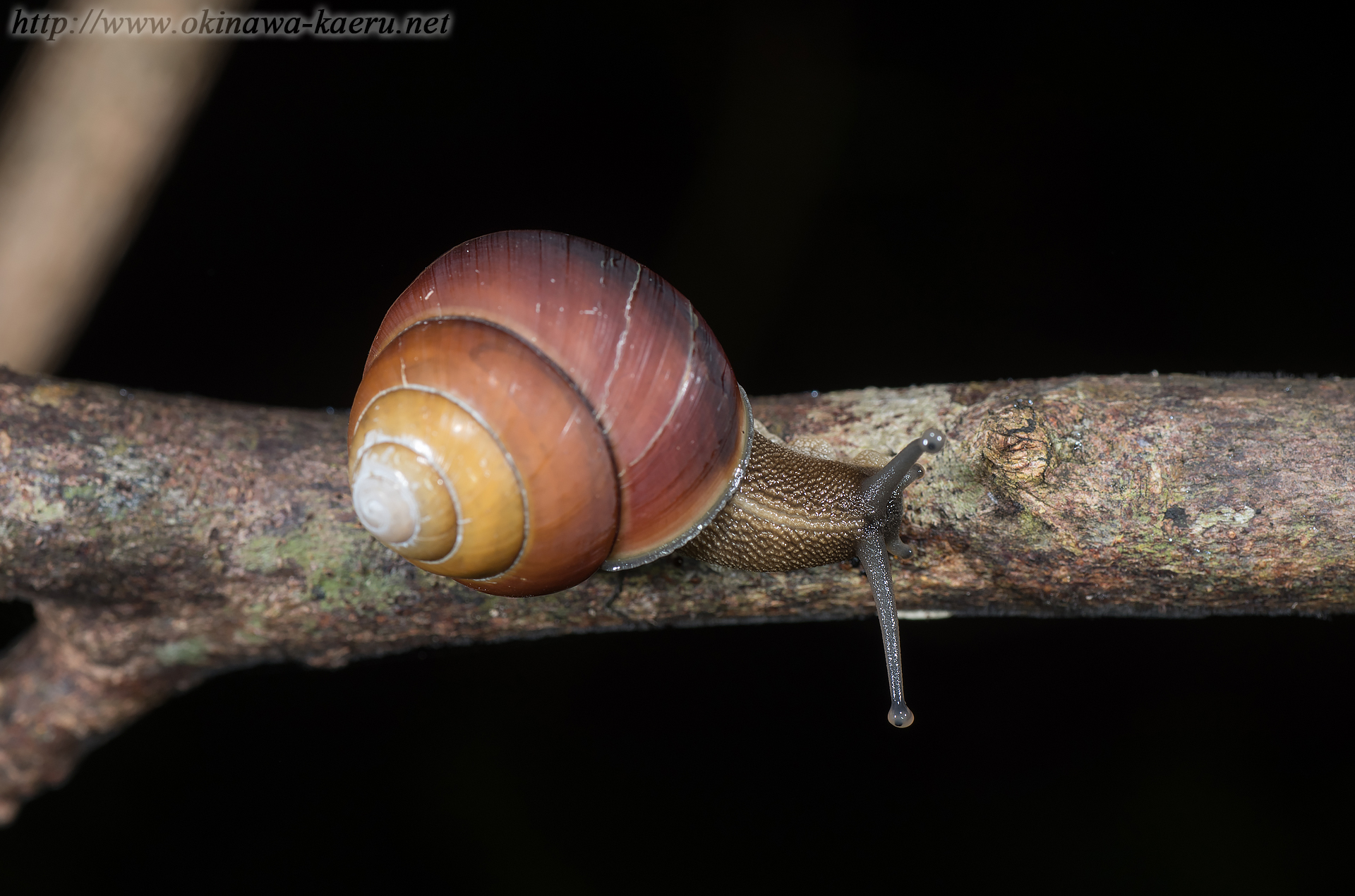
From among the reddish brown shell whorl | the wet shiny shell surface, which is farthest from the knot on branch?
the wet shiny shell surface

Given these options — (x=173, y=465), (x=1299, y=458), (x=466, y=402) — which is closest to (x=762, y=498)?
(x=466, y=402)

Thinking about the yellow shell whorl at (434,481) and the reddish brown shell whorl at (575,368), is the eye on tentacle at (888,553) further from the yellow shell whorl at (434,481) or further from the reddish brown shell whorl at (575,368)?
the yellow shell whorl at (434,481)

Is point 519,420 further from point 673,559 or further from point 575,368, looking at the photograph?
point 673,559

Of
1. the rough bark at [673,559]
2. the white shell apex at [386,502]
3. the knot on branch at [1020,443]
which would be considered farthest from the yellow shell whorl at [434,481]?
the knot on branch at [1020,443]

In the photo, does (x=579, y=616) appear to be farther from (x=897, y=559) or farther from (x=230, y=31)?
(x=230, y=31)

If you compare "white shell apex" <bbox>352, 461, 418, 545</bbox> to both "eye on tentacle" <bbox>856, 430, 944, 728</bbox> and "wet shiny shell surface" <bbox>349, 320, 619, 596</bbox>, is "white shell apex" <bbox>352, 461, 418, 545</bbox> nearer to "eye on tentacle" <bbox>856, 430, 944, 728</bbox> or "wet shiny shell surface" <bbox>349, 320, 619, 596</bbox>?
"wet shiny shell surface" <bbox>349, 320, 619, 596</bbox>

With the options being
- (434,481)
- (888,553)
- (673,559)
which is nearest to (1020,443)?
(888,553)
